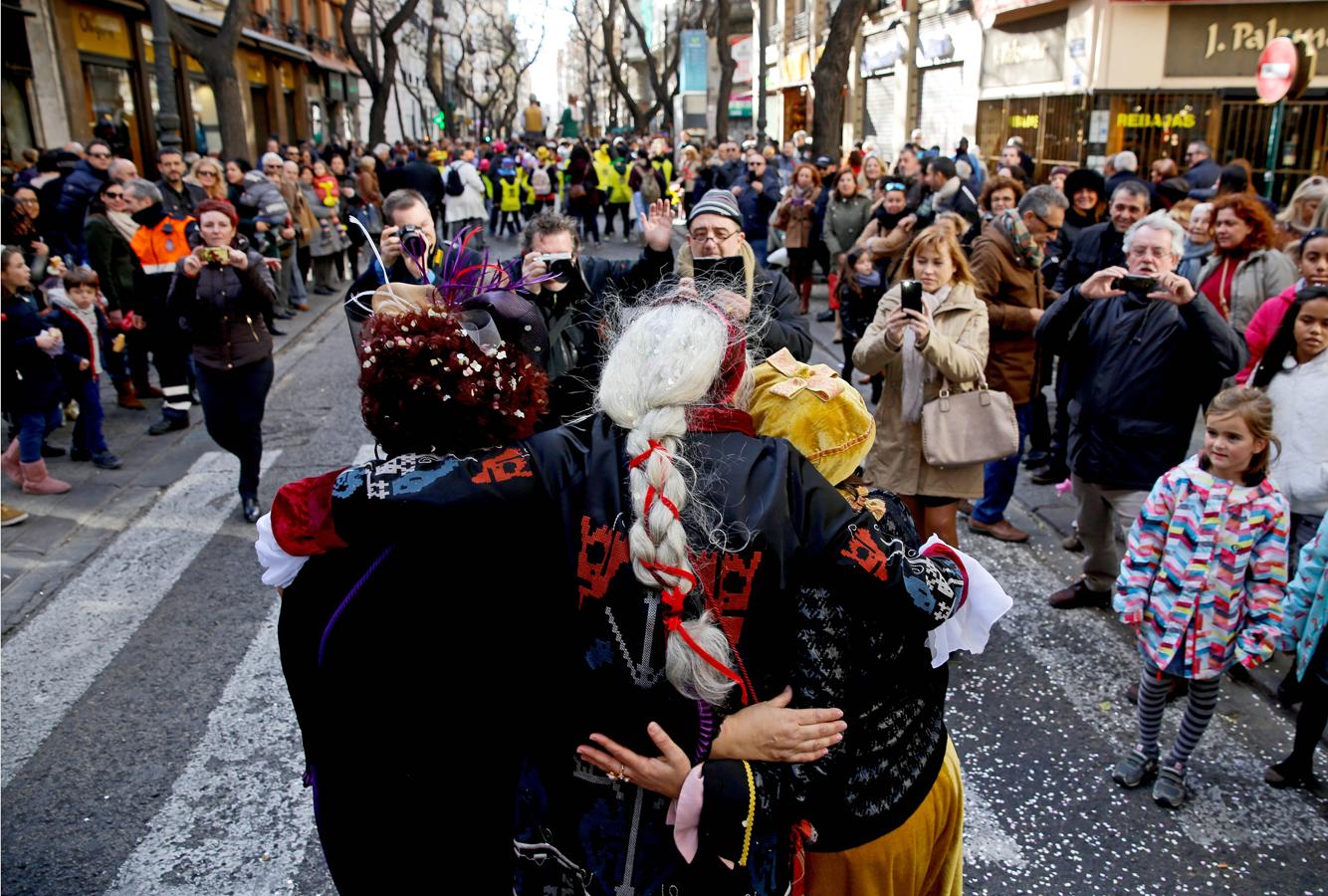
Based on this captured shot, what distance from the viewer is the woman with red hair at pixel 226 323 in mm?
5840

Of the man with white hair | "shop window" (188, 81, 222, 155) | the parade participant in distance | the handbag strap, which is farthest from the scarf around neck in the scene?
"shop window" (188, 81, 222, 155)

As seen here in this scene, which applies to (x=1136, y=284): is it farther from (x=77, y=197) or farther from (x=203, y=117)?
(x=203, y=117)

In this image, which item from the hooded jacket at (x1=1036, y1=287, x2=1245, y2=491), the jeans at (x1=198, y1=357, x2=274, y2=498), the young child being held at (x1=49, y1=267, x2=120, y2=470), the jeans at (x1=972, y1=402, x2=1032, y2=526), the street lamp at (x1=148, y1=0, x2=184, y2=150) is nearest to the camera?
the hooded jacket at (x1=1036, y1=287, x2=1245, y2=491)

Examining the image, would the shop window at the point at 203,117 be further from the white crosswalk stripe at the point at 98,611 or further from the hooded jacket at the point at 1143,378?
the hooded jacket at the point at 1143,378

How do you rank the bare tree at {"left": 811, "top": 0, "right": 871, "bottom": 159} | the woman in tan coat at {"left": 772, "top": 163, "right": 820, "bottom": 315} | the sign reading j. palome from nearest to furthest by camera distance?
the woman in tan coat at {"left": 772, "top": 163, "right": 820, "bottom": 315} → the sign reading j. palome → the bare tree at {"left": 811, "top": 0, "right": 871, "bottom": 159}

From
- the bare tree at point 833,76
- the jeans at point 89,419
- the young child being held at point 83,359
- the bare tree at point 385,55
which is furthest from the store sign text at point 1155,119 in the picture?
the bare tree at point 385,55

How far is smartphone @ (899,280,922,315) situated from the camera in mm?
3988

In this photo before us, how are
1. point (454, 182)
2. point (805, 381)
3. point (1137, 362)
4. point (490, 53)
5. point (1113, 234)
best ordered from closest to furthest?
point (805, 381)
point (1137, 362)
point (1113, 234)
point (454, 182)
point (490, 53)

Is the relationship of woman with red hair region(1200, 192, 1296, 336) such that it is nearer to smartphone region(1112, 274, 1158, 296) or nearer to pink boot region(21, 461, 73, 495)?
smartphone region(1112, 274, 1158, 296)

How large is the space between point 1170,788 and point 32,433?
655cm

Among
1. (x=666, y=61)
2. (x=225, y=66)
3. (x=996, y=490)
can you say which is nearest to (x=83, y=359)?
(x=996, y=490)

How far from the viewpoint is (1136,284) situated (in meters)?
4.23

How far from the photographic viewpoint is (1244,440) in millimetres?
3379

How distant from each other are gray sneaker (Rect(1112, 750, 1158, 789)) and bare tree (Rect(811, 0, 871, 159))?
49.9 ft
